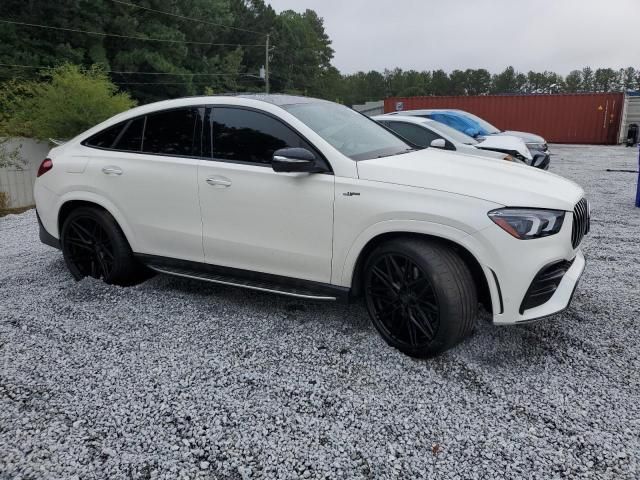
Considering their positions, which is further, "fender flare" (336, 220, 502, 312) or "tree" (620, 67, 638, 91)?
"tree" (620, 67, 638, 91)

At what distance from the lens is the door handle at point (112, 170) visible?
3980mm

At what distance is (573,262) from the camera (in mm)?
3195

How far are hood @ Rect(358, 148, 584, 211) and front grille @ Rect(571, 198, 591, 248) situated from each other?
0.20 feet

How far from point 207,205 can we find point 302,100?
111cm

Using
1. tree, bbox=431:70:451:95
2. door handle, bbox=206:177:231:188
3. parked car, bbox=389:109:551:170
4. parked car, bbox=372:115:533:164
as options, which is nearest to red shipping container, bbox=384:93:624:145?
parked car, bbox=389:109:551:170

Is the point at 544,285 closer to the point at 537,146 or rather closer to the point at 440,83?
the point at 537,146

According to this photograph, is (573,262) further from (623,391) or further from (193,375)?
(193,375)

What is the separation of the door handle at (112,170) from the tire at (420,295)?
2.21 metres

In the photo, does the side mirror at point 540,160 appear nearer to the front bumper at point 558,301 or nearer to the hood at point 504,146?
the hood at point 504,146

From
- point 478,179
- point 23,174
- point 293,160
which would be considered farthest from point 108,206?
point 23,174

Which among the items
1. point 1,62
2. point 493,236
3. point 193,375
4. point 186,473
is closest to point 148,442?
point 186,473

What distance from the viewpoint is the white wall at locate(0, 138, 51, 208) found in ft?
32.8

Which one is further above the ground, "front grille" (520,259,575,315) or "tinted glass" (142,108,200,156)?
"tinted glass" (142,108,200,156)

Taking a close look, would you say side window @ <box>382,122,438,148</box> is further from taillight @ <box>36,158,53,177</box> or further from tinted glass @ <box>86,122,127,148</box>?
taillight @ <box>36,158,53,177</box>
